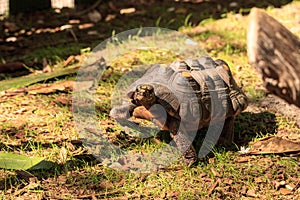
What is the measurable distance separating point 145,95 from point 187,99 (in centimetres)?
28

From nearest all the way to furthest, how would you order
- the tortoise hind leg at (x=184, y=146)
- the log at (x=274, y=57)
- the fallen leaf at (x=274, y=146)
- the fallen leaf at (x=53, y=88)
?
the log at (x=274, y=57) → the tortoise hind leg at (x=184, y=146) → the fallen leaf at (x=274, y=146) → the fallen leaf at (x=53, y=88)

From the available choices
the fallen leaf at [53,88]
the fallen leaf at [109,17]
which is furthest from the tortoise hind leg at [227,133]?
the fallen leaf at [109,17]

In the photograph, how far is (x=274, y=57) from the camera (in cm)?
246

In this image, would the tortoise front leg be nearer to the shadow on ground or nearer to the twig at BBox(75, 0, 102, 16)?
the shadow on ground

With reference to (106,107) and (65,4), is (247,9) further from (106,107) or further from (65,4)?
(106,107)

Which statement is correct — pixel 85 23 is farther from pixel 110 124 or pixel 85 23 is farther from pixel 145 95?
pixel 145 95

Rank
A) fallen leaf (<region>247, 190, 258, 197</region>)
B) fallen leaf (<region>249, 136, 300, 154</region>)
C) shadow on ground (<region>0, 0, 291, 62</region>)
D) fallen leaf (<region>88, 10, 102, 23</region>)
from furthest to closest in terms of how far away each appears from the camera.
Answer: fallen leaf (<region>88, 10, 102, 23</region>)
shadow on ground (<region>0, 0, 291, 62</region>)
fallen leaf (<region>249, 136, 300, 154</region>)
fallen leaf (<region>247, 190, 258, 197</region>)

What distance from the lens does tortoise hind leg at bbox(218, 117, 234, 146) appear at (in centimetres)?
404

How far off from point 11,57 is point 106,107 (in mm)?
1408

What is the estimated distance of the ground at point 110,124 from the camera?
12.0ft

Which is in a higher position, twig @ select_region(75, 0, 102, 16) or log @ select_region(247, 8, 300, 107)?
log @ select_region(247, 8, 300, 107)

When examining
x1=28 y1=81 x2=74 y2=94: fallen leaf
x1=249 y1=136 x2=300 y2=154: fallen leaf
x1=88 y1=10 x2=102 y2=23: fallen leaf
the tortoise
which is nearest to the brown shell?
the tortoise

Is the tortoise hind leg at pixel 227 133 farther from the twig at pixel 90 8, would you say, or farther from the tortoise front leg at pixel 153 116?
the twig at pixel 90 8

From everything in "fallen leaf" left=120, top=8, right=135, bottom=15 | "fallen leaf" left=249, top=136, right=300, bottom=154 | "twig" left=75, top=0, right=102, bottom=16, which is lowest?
"fallen leaf" left=249, top=136, right=300, bottom=154
